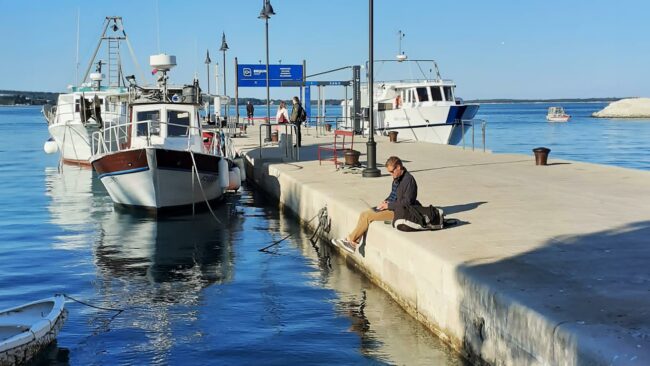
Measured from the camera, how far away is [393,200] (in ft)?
33.9

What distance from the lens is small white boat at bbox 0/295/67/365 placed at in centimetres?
699

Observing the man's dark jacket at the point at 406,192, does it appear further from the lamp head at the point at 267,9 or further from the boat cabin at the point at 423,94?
the boat cabin at the point at 423,94

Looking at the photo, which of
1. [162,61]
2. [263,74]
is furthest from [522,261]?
[263,74]

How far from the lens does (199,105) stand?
20375 millimetres

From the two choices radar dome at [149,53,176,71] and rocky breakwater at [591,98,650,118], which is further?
rocky breakwater at [591,98,650,118]

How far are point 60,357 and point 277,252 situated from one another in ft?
20.7

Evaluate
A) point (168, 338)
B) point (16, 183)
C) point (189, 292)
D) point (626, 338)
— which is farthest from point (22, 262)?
point (16, 183)

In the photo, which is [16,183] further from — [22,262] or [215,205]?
[22,262]

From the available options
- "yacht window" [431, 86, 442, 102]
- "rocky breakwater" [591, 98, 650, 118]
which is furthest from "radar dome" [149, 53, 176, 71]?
"rocky breakwater" [591, 98, 650, 118]

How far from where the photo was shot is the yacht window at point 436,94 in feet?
126

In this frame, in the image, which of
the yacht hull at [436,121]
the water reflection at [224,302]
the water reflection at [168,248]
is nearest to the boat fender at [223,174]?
the water reflection at [168,248]

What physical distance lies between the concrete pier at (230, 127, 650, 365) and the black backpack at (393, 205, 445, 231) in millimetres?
177

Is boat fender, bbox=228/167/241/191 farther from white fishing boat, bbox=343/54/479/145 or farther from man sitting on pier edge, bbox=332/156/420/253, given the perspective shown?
→ white fishing boat, bbox=343/54/479/145

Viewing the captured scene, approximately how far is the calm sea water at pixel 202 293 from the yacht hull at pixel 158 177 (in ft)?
1.55
